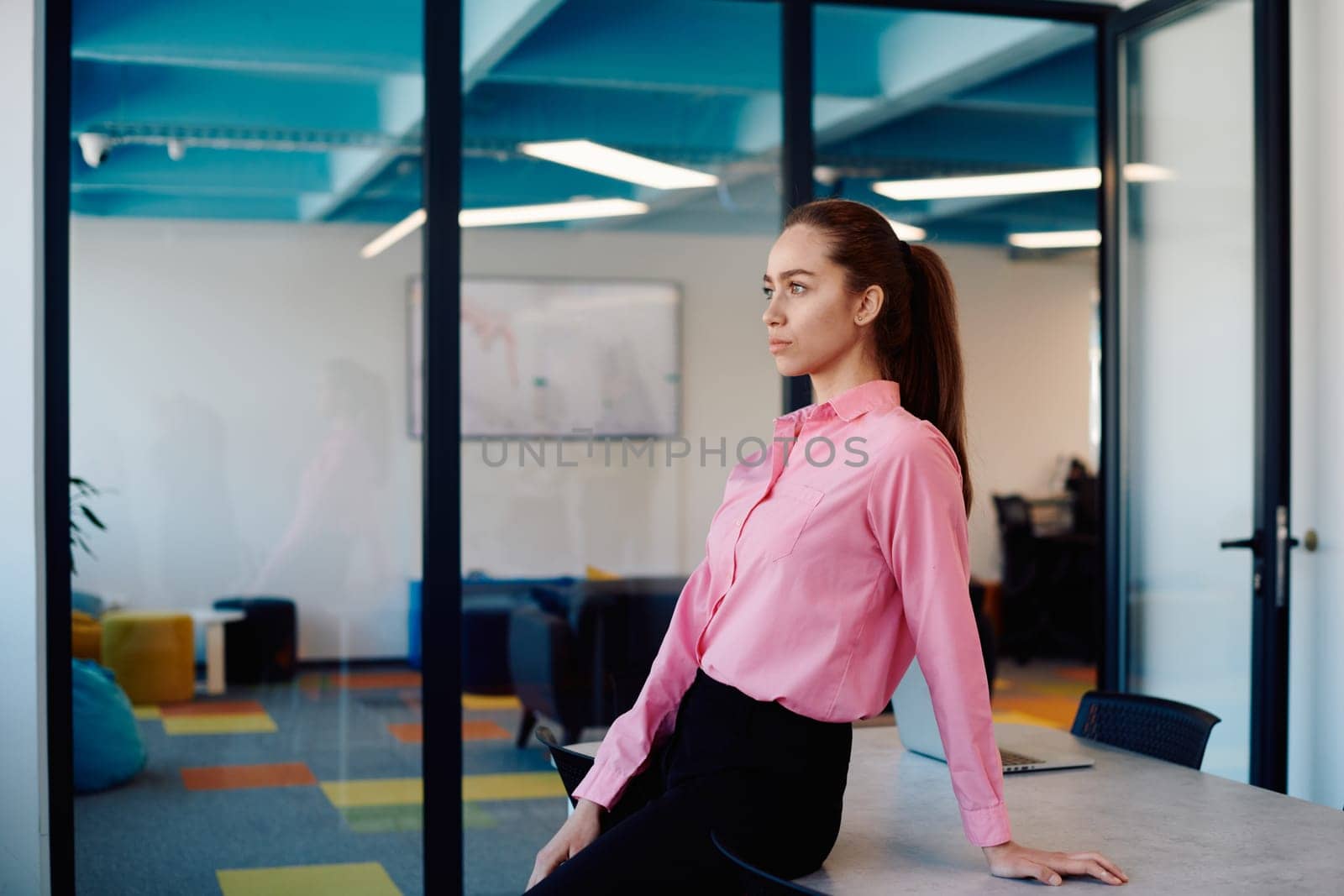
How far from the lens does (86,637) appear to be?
3.64 meters

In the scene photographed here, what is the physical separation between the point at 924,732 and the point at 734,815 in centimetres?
78

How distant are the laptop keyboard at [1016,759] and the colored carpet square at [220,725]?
2161 mm

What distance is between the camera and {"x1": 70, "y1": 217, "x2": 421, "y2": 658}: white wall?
144 inches

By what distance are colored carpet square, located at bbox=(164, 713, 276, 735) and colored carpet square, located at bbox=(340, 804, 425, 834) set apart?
0.33 m

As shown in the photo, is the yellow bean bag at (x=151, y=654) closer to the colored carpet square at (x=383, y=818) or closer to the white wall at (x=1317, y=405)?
the colored carpet square at (x=383, y=818)

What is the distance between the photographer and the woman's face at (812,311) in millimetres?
1945

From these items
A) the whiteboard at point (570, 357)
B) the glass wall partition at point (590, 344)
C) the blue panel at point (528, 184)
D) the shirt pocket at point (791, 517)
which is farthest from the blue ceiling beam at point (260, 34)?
the shirt pocket at point (791, 517)

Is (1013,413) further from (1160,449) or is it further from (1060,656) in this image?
(1060,656)

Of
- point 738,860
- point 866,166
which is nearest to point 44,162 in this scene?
point 866,166

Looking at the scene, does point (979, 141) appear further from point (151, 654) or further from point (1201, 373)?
point (151, 654)

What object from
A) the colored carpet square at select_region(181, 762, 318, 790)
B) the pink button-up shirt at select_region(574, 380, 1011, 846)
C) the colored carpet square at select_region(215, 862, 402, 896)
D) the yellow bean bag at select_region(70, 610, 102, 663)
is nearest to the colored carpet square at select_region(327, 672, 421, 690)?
the colored carpet square at select_region(181, 762, 318, 790)

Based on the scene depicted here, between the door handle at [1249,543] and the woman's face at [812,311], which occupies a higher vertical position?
the woman's face at [812,311]

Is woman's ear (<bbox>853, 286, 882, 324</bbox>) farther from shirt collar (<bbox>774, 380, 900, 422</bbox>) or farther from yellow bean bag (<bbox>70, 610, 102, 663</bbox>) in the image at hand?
yellow bean bag (<bbox>70, 610, 102, 663</bbox>)

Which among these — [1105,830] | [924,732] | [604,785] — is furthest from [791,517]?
[924,732]
